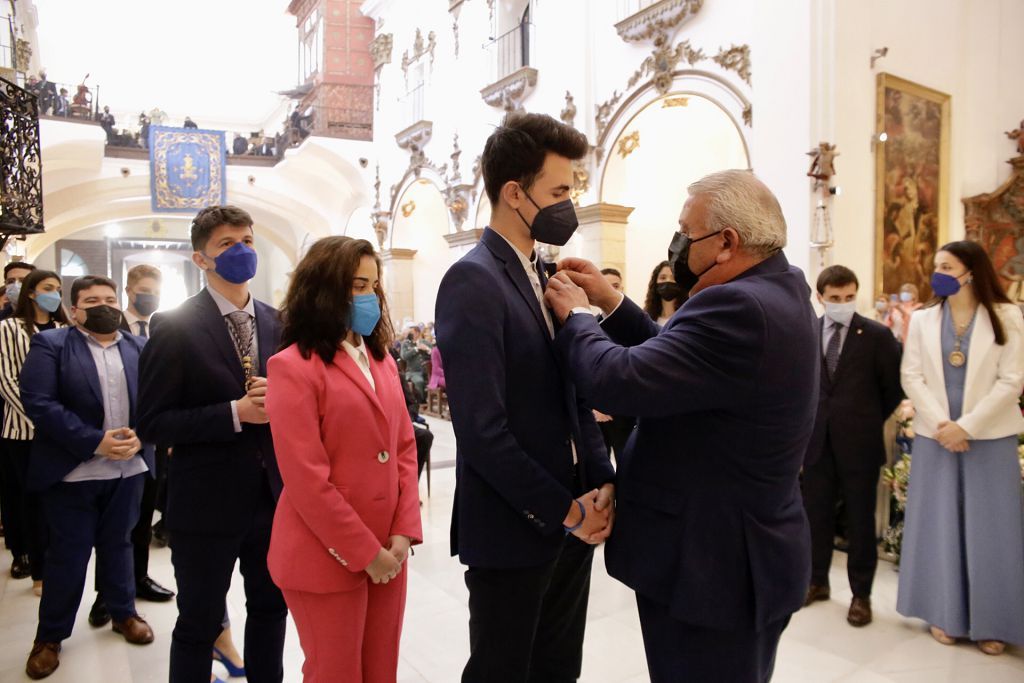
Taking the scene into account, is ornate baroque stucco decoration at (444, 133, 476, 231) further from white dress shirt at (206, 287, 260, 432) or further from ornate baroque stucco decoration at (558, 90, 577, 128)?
white dress shirt at (206, 287, 260, 432)

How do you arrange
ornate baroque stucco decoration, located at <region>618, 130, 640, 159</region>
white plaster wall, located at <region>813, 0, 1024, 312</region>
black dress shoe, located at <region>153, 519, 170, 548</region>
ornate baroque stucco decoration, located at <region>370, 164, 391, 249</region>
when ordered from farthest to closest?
ornate baroque stucco decoration, located at <region>370, 164, 391, 249</region>, ornate baroque stucco decoration, located at <region>618, 130, 640, 159</region>, white plaster wall, located at <region>813, 0, 1024, 312</region>, black dress shoe, located at <region>153, 519, 170, 548</region>

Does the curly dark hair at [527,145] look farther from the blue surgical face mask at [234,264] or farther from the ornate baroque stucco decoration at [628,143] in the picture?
the ornate baroque stucco decoration at [628,143]

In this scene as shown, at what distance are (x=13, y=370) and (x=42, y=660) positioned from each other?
5.06 feet

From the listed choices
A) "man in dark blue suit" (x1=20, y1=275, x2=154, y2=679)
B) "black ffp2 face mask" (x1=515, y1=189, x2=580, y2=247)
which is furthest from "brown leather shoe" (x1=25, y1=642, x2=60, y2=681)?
"black ffp2 face mask" (x1=515, y1=189, x2=580, y2=247)

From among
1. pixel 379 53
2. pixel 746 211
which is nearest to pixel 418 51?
pixel 379 53

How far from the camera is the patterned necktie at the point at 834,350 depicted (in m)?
3.66

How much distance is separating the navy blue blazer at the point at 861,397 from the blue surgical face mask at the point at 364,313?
2576 millimetres

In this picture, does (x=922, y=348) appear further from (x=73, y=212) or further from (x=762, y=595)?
(x=73, y=212)

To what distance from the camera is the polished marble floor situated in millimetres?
2914

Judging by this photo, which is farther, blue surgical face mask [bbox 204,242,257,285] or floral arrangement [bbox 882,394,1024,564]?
floral arrangement [bbox 882,394,1024,564]

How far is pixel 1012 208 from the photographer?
7660mm

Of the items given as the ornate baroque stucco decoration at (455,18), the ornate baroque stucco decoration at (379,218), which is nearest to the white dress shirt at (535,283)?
the ornate baroque stucco decoration at (455,18)

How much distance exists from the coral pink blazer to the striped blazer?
264cm

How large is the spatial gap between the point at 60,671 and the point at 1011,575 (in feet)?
13.7
